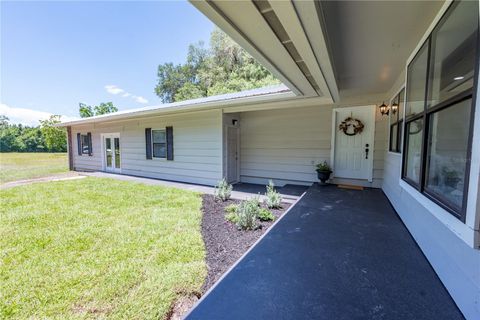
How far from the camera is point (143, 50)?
601 inches

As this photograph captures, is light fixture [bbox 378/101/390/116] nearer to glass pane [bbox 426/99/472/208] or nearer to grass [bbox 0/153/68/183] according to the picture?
glass pane [bbox 426/99/472/208]

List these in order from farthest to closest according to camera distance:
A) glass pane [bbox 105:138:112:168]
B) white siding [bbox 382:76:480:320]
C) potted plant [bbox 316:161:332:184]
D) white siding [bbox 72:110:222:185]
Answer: glass pane [bbox 105:138:112:168]
white siding [bbox 72:110:222:185]
potted plant [bbox 316:161:332:184]
white siding [bbox 382:76:480:320]

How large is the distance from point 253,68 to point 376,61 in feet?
43.9

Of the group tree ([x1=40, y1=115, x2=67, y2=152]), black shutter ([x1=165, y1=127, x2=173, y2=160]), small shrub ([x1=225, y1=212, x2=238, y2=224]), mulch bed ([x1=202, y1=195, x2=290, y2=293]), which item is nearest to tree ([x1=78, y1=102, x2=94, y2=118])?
tree ([x1=40, y1=115, x2=67, y2=152])

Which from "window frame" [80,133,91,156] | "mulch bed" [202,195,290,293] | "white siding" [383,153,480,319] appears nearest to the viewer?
"white siding" [383,153,480,319]

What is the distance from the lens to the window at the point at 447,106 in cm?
149

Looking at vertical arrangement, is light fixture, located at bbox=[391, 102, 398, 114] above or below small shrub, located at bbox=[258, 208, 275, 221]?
above

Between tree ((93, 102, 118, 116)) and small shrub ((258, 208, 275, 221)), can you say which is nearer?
small shrub ((258, 208, 275, 221))

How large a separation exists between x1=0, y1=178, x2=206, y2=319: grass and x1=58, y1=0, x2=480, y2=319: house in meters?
2.29

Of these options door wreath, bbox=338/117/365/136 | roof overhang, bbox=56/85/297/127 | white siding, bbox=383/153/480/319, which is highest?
roof overhang, bbox=56/85/297/127

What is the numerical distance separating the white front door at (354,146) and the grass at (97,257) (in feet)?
13.8

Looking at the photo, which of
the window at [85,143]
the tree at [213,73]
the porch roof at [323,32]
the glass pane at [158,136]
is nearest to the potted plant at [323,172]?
the porch roof at [323,32]

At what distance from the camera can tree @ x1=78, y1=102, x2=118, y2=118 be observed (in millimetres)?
25031

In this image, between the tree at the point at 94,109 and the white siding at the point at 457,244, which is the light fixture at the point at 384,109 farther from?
the tree at the point at 94,109
